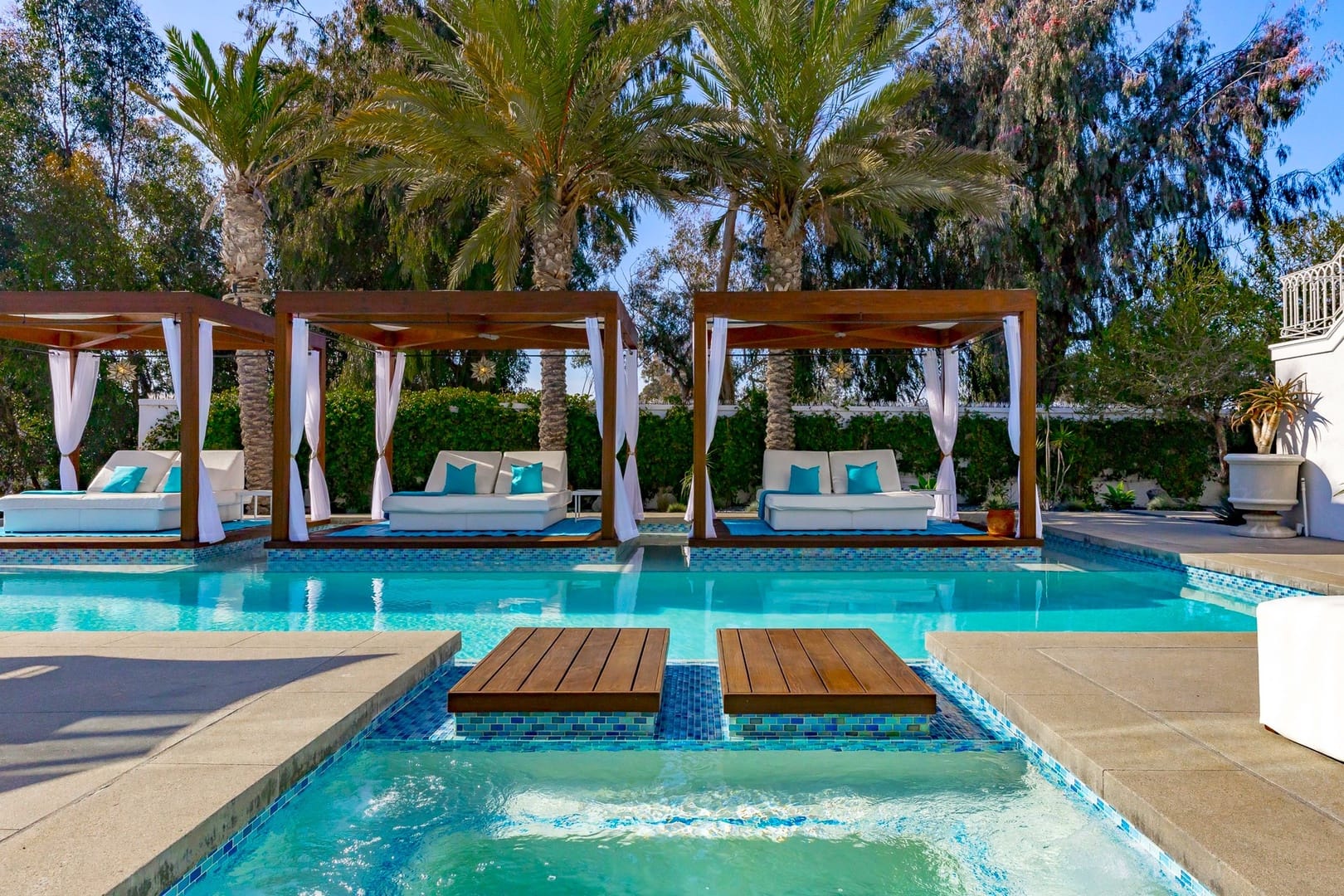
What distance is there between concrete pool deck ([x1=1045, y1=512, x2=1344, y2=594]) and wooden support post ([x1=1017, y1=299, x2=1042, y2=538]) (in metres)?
1.17

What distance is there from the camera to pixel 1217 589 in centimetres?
798

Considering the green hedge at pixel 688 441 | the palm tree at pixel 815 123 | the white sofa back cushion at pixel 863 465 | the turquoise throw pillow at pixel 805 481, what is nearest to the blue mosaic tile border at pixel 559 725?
the turquoise throw pillow at pixel 805 481

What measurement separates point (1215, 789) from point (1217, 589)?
607 centimetres

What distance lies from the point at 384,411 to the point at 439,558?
319 cm

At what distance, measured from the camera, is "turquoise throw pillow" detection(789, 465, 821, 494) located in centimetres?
1027

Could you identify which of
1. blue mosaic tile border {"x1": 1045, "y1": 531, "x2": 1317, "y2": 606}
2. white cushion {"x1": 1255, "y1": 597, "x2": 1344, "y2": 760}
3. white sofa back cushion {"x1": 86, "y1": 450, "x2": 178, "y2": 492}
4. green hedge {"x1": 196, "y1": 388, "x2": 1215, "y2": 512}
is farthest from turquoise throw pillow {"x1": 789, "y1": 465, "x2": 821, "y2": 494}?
white sofa back cushion {"x1": 86, "y1": 450, "x2": 178, "y2": 492}

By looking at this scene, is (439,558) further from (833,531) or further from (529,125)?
(529,125)

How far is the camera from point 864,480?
10.4m

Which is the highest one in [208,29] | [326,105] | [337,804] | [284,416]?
[208,29]

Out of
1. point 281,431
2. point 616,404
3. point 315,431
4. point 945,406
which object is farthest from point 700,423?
point 315,431

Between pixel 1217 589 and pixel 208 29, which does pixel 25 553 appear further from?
pixel 208 29

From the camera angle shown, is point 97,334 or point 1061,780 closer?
point 1061,780

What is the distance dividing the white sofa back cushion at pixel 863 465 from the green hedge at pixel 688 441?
316cm

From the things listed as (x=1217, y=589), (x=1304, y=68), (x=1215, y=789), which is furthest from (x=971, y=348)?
(x=1215, y=789)
